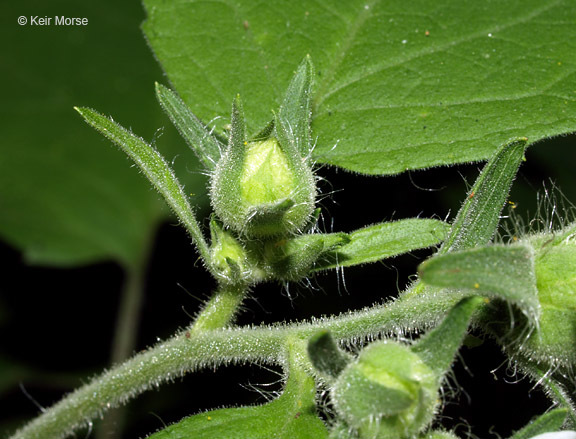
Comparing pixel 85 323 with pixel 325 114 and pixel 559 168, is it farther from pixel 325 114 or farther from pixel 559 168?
pixel 559 168

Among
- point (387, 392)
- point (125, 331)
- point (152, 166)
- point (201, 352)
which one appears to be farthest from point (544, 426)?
point (125, 331)

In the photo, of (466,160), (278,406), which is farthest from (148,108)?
(278,406)

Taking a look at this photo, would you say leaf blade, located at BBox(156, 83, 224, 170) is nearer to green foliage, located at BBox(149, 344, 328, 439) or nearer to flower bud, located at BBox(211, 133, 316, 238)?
flower bud, located at BBox(211, 133, 316, 238)

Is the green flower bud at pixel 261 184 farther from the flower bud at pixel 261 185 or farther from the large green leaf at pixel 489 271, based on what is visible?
the large green leaf at pixel 489 271
